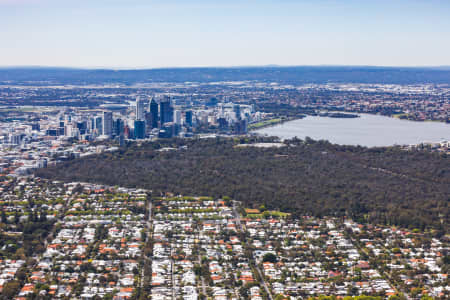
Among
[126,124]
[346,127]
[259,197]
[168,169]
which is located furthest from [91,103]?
[259,197]

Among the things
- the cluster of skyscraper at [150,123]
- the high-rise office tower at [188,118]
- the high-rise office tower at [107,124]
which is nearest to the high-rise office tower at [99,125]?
the cluster of skyscraper at [150,123]

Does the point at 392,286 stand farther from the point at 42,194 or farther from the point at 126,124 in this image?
the point at 126,124

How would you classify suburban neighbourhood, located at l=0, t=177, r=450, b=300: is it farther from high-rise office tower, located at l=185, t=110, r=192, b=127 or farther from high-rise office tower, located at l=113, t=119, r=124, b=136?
high-rise office tower, located at l=185, t=110, r=192, b=127

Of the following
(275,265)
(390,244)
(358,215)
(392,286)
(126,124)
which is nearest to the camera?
(392,286)

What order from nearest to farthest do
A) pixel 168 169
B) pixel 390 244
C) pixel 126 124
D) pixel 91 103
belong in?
1. pixel 390 244
2. pixel 168 169
3. pixel 126 124
4. pixel 91 103

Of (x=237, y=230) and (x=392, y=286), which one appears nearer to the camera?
(x=392, y=286)

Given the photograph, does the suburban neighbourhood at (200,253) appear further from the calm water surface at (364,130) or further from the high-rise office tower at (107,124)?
the high-rise office tower at (107,124)
